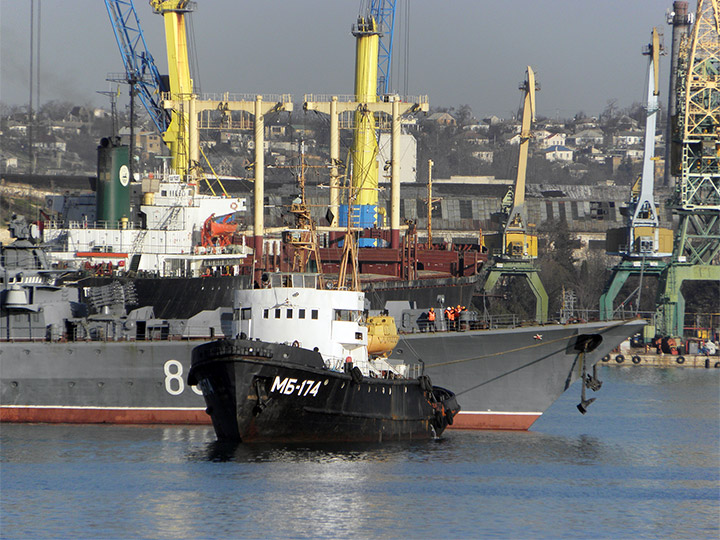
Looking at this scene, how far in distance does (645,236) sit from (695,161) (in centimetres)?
689

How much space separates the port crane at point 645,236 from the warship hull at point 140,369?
148 feet

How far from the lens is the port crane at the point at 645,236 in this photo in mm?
90562

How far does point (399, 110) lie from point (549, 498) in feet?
155

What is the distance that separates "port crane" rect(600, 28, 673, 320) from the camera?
90.6 metres

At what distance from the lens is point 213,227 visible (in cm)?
6025

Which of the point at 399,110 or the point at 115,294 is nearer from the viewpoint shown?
the point at 115,294

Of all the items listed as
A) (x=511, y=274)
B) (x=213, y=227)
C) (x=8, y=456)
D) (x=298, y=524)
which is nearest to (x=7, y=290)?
(x=8, y=456)

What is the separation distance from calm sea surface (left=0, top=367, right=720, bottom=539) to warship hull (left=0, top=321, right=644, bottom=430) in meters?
1.00

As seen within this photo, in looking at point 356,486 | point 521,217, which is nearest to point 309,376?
point 356,486

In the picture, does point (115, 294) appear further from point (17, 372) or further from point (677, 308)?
point (677, 308)

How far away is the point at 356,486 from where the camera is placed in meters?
34.2

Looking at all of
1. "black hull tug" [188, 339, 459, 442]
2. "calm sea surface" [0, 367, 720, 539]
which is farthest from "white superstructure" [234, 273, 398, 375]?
"calm sea surface" [0, 367, 720, 539]

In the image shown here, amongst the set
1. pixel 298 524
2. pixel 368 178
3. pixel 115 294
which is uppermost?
pixel 368 178

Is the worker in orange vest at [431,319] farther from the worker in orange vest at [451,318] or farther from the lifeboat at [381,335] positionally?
the lifeboat at [381,335]
